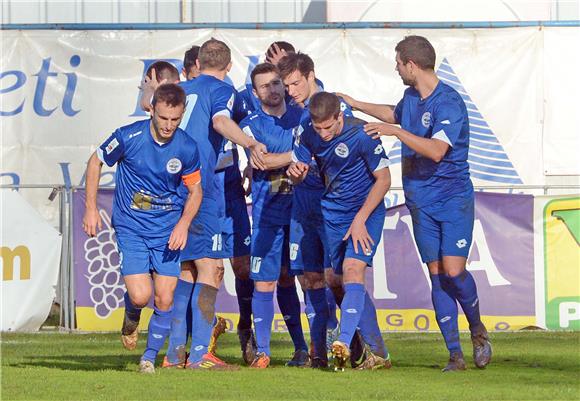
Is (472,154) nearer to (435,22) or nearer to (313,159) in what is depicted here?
(435,22)

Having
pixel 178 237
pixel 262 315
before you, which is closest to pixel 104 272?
pixel 262 315

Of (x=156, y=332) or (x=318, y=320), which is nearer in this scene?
(x=156, y=332)

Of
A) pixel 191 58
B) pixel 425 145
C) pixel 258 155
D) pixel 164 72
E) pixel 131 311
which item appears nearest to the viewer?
pixel 425 145

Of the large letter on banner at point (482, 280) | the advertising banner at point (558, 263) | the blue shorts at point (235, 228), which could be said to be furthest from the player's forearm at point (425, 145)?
the advertising banner at point (558, 263)

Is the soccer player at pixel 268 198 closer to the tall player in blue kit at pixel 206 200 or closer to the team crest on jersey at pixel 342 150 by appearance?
the tall player in blue kit at pixel 206 200

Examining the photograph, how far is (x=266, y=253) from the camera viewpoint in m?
10.5

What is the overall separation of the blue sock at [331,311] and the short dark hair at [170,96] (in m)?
2.12

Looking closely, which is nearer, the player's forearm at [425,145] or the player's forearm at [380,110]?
the player's forearm at [425,145]

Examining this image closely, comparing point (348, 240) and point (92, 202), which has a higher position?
point (92, 202)

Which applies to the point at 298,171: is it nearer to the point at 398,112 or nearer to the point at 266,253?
the point at 266,253

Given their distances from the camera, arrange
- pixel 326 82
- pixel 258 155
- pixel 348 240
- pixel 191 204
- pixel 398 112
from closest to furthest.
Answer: pixel 191 204 < pixel 348 240 < pixel 258 155 < pixel 398 112 < pixel 326 82

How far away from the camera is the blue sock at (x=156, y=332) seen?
9797 millimetres

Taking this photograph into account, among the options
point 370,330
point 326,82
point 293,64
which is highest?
point 326,82

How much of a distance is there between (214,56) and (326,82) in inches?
277
